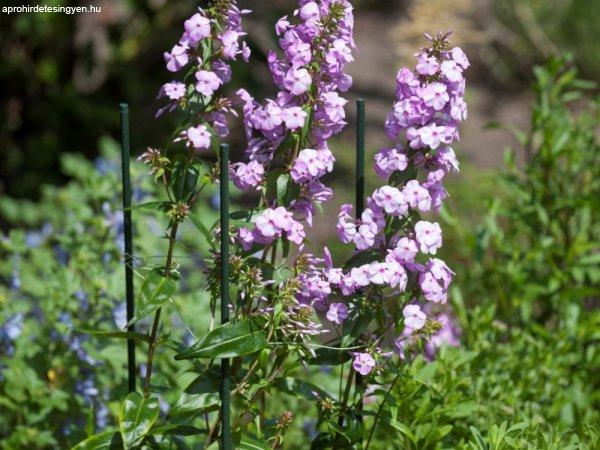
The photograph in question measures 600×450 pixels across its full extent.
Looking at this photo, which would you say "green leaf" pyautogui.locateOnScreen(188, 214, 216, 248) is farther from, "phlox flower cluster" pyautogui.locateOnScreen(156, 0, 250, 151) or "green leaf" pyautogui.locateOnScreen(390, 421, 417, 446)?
"green leaf" pyautogui.locateOnScreen(390, 421, 417, 446)

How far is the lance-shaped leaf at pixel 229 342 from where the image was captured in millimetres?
1688

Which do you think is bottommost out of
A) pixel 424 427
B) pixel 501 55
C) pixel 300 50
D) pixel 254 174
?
pixel 424 427

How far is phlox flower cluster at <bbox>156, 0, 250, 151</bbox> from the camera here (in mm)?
1690

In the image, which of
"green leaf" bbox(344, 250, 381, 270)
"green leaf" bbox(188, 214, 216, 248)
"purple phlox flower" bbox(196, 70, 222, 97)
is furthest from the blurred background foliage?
"purple phlox flower" bbox(196, 70, 222, 97)

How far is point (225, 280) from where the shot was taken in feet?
5.66

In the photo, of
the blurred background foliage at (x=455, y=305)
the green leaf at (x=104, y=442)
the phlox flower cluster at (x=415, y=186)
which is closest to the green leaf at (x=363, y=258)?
the phlox flower cluster at (x=415, y=186)

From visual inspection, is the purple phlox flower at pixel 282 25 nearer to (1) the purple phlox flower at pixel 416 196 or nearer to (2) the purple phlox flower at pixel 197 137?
(2) the purple phlox flower at pixel 197 137

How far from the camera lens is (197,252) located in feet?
12.1

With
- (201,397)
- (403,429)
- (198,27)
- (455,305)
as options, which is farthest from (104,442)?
(455,305)

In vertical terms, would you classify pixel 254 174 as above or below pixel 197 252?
above

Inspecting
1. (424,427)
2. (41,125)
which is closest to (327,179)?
(41,125)

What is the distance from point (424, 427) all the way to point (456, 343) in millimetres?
682

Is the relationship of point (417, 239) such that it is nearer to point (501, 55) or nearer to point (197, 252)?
point (197, 252)

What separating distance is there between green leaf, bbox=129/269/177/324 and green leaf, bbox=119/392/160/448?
18cm
